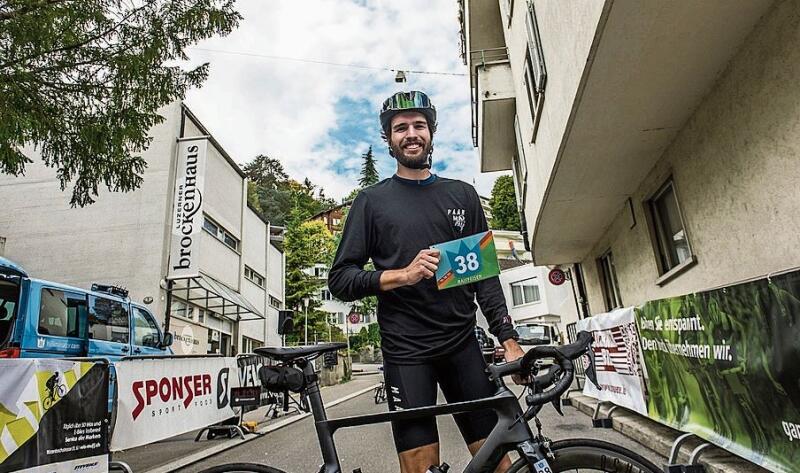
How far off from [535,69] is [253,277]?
21.5m

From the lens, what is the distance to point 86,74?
23.1ft

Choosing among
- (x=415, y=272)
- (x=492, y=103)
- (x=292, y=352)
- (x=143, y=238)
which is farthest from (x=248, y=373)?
(x=143, y=238)

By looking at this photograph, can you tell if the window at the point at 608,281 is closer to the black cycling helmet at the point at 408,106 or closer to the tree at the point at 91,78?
the tree at the point at 91,78

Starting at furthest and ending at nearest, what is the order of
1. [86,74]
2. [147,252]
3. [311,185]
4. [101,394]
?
[311,185], [147,252], [86,74], [101,394]

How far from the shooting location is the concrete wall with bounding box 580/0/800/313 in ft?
14.0

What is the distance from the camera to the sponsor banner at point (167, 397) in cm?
555

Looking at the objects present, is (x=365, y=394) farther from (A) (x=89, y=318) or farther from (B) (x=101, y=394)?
(B) (x=101, y=394)

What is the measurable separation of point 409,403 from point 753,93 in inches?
188

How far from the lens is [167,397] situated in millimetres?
6375

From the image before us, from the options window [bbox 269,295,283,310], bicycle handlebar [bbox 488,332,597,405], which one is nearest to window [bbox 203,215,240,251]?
window [bbox 269,295,283,310]

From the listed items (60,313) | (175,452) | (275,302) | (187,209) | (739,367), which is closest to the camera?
(739,367)

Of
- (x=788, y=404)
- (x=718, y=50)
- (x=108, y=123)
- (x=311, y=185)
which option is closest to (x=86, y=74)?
(x=108, y=123)

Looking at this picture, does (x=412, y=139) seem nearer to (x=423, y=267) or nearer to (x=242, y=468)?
(x=423, y=267)

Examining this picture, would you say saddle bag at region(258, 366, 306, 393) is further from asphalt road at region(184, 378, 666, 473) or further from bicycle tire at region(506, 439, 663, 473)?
asphalt road at region(184, 378, 666, 473)
